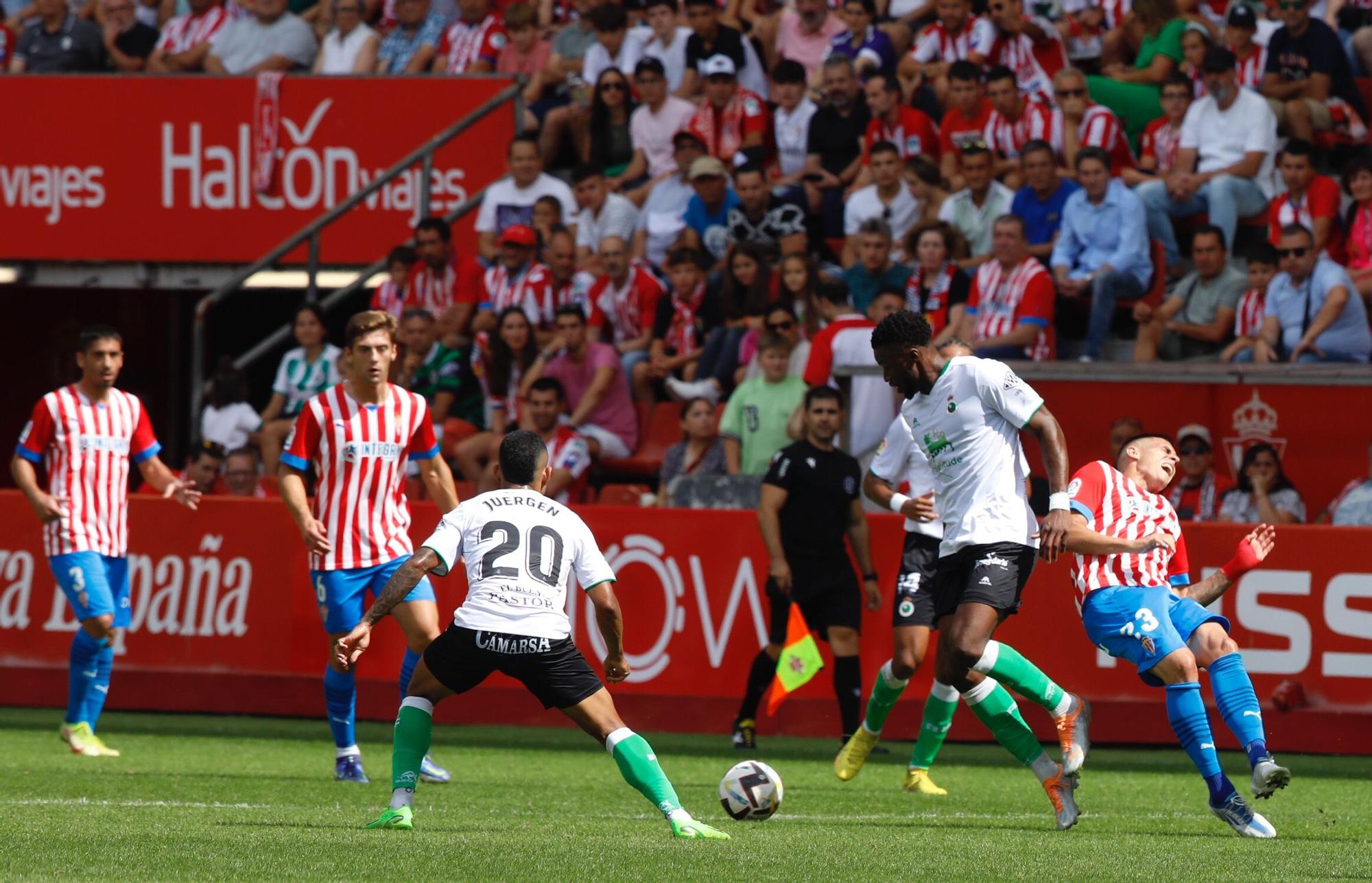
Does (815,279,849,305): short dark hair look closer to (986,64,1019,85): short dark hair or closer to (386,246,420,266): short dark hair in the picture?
(986,64,1019,85): short dark hair

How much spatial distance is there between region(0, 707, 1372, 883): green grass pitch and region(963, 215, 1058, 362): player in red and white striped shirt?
3.09 m

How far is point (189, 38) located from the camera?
2042 cm

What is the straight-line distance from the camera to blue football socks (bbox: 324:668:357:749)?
10.1 m

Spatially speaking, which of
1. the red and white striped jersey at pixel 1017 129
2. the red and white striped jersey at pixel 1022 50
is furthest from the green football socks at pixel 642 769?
the red and white striped jersey at pixel 1022 50

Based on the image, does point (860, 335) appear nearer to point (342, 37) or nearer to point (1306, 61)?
point (1306, 61)

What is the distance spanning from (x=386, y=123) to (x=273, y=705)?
23.1 ft

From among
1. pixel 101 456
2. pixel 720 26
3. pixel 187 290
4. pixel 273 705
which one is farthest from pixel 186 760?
pixel 187 290

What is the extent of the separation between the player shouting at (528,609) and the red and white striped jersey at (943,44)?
10.1 metres

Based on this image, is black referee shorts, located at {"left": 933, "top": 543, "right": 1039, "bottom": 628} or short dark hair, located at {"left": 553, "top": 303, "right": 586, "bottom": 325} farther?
short dark hair, located at {"left": 553, "top": 303, "right": 586, "bottom": 325}

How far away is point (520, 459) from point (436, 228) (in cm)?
967

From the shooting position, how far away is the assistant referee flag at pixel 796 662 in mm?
11891

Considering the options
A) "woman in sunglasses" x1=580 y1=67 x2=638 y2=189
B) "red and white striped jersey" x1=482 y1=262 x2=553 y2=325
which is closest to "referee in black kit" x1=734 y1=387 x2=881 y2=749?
"red and white striped jersey" x1=482 y1=262 x2=553 y2=325

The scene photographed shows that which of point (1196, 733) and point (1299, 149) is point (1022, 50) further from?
point (1196, 733)

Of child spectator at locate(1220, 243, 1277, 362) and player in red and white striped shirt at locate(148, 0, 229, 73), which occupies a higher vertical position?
player in red and white striped shirt at locate(148, 0, 229, 73)
